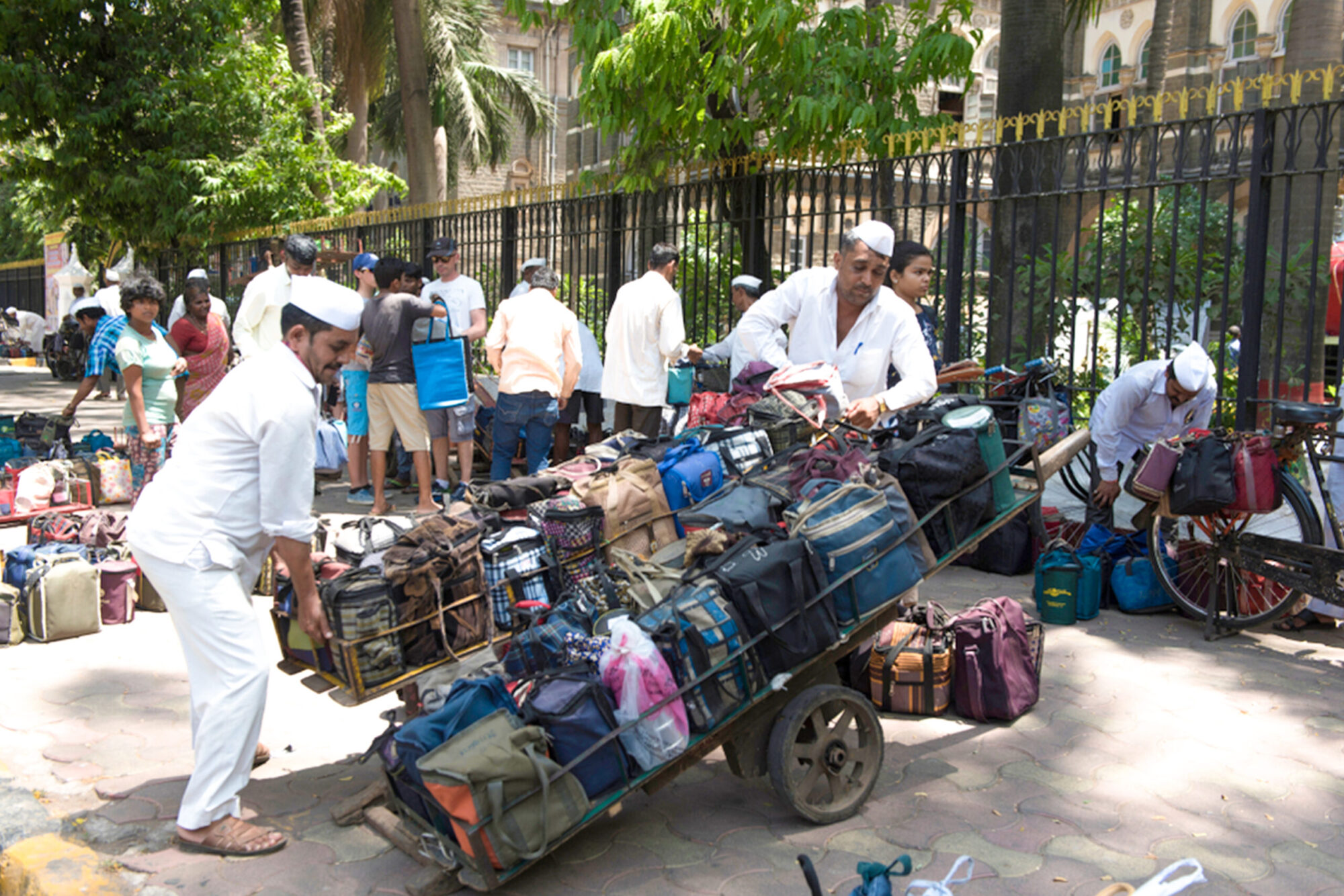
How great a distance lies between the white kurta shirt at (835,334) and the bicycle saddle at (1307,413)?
1923 mm

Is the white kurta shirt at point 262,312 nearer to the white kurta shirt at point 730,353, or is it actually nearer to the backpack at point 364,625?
the white kurta shirt at point 730,353

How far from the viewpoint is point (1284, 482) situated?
19.1ft

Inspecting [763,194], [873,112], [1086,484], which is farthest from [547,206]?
[1086,484]

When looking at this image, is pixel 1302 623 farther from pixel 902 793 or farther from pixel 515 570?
pixel 515 570

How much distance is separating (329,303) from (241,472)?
2.09 ft

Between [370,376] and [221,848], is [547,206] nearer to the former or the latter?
[370,376]

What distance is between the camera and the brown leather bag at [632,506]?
4508mm

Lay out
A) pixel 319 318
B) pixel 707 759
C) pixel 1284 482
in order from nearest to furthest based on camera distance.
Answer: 1. pixel 319 318
2. pixel 707 759
3. pixel 1284 482

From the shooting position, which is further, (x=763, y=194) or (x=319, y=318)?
(x=763, y=194)

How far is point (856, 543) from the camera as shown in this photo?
384cm

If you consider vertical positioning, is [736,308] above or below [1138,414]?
above

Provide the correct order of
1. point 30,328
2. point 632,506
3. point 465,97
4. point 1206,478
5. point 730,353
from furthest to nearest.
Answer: point 465,97, point 30,328, point 730,353, point 1206,478, point 632,506

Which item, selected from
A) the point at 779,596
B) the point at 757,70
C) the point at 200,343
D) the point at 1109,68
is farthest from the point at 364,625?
the point at 1109,68

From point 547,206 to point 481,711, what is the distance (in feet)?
30.2
